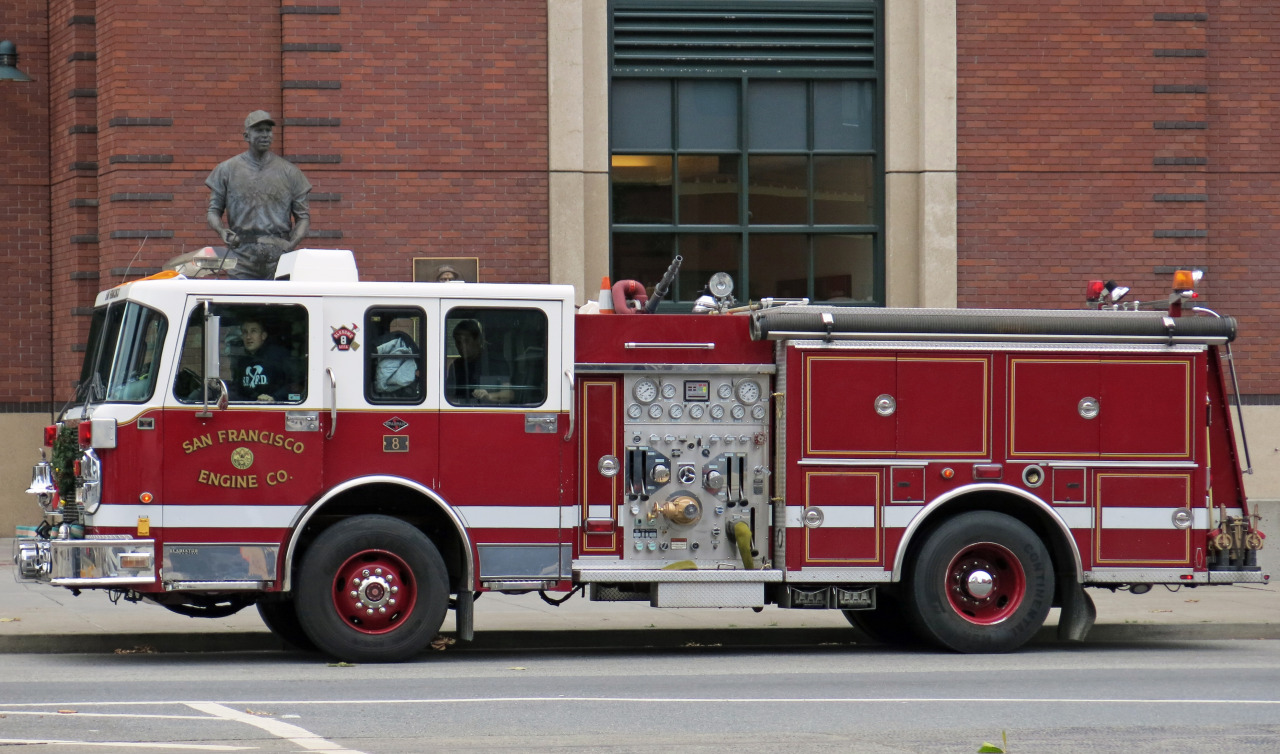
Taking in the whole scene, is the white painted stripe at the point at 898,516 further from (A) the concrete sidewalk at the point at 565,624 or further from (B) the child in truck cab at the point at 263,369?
(B) the child in truck cab at the point at 263,369

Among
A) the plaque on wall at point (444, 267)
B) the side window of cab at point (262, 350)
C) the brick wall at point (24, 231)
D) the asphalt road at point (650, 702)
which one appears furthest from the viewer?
the brick wall at point (24, 231)

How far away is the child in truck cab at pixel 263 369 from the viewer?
409 inches

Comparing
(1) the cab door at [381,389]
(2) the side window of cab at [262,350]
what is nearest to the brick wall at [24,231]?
(2) the side window of cab at [262,350]

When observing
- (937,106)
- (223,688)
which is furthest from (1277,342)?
(223,688)

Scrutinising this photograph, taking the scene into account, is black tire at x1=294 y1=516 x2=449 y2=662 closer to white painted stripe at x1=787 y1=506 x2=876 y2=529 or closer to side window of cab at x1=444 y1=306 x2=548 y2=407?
side window of cab at x1=444 y1=306 x2=548 y2=407

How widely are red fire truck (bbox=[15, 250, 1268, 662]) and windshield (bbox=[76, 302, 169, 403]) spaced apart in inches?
1.3

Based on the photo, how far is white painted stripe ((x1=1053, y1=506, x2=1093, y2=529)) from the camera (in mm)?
11375

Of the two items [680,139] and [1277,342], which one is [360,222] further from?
[1277,342]

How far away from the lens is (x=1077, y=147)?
17953 mm

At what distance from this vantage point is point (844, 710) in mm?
8594

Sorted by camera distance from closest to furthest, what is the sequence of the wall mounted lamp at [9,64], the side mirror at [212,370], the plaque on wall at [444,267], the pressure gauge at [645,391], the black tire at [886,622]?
1. the side mirror at [212,370]
2. the pressure gauge at [645,391]
3. the black tire at [886,622]
4. the plaque on wall at [444,267]
5. the wall mounted lamp at [9,64]

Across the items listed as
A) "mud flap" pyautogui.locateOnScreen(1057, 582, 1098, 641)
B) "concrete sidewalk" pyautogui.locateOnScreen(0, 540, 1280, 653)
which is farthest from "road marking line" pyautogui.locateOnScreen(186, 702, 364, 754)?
"mud flap" pyautogui.locateOnScreen(1057, 582, 1098, 641)

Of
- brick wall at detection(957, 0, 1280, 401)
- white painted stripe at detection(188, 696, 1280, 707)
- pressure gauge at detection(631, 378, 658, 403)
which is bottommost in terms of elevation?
white painted stripe at detection(188, 696, 1280, 707)

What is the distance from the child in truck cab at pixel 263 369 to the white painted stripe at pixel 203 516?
699 millimetres
